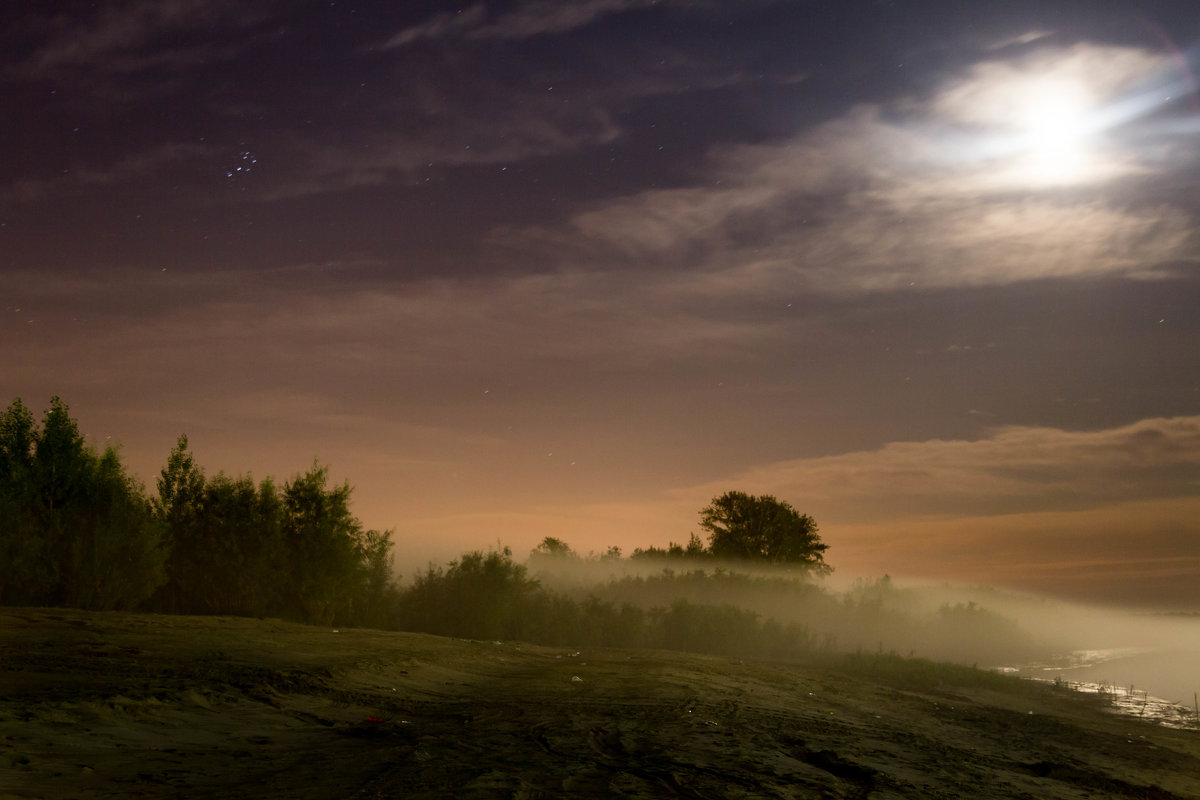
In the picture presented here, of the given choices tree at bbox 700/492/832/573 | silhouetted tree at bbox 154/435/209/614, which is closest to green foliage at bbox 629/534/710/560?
tree at bbox 700/492/832/573

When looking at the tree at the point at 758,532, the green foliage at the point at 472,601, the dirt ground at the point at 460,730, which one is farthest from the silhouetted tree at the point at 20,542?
the tree at the point at 758,532

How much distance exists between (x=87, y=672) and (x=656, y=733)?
911 cm

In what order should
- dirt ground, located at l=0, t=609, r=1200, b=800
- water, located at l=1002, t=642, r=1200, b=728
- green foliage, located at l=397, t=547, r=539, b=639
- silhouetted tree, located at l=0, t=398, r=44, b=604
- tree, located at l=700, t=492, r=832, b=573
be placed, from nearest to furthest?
dirt ground, located at l=0, t=609, r=1200, b=800
silhouetted tree, located at l=0, t=398, r=44, b=604
water, located at l=1002, t=642, r=1200, b=728
green foliage, located at l=397, t=547, r=539, b=639
tree, located at l=700, t=492, r=832, b=573

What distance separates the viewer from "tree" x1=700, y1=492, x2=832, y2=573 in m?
70.1

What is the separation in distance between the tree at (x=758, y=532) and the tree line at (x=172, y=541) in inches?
1565

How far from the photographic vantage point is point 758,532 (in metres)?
70.4

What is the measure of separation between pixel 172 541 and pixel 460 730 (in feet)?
70.1

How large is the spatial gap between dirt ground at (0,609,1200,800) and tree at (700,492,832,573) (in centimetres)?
4551

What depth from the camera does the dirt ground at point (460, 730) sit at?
9.16 m

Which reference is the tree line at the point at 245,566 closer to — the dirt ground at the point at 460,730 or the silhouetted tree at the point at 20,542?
the silhouetted tree at the point at 20,542

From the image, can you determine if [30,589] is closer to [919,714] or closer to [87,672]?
[87,672]

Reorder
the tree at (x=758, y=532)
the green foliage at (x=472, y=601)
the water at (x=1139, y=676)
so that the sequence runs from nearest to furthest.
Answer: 1. the water at (x=1139, y=676)
2. the green foliage at (x=472, y=601)
3. the tree at (x=758, y=532)

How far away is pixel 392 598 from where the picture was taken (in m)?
36.5

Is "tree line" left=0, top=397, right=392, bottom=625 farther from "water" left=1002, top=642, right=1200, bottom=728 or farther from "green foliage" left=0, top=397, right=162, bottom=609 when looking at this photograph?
"water" left=1002, top=642, right=1200, bottom=728
